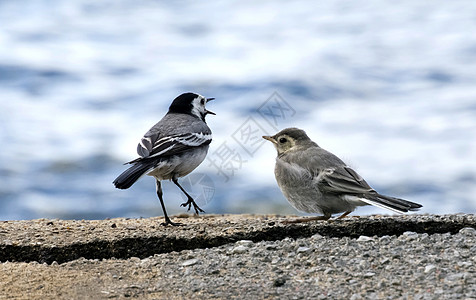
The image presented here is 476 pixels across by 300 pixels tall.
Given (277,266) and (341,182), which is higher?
(341,182)

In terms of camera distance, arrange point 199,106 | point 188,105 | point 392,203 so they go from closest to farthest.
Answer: point 392,203, point 188,105, point 199,106

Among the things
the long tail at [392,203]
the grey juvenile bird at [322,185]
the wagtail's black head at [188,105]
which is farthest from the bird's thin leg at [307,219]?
the wagtail's black head at [188,105]

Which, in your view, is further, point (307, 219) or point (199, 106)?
point (199, 106)

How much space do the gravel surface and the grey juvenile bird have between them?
0.19 m

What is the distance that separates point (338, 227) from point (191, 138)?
1.99 meters

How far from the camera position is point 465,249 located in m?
5.14

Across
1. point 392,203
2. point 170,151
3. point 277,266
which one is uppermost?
point 170,151

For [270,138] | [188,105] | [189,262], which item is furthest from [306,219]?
[188,105]

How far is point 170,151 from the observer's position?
6711 mm

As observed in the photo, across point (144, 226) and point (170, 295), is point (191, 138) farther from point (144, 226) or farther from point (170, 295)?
point (170, 295)

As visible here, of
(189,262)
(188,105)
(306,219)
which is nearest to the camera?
(189,262)

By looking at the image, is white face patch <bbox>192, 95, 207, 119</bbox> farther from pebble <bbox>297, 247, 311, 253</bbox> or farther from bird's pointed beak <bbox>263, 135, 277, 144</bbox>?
pebble <bbox>297, 247, 311, 253</bbox>

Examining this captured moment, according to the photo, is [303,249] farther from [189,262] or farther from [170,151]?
[170,151]

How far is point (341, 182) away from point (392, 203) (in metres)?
0.50
